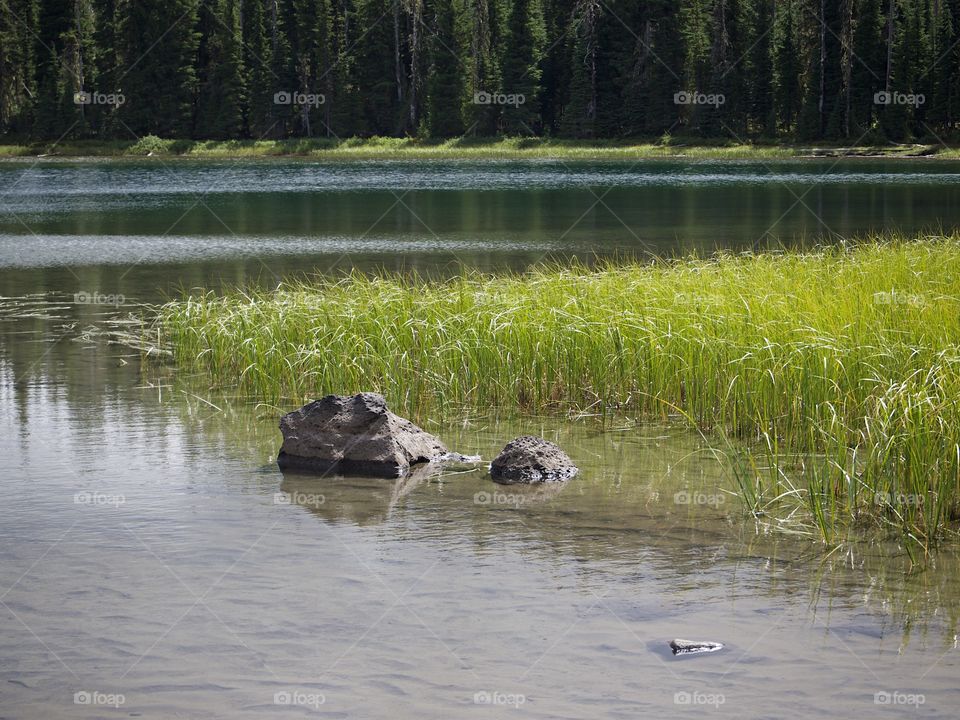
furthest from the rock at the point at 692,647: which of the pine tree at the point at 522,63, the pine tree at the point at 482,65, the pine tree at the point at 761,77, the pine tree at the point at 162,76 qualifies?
the pine tree at the point at 162,76

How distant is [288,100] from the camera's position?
93.1 metres

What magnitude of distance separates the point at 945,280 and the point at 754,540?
6965mm

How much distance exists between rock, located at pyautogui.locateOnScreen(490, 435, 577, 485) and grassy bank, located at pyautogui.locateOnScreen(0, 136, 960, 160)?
2775 inches

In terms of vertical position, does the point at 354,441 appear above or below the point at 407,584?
above

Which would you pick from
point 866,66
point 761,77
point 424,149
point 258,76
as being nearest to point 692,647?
point 866,66

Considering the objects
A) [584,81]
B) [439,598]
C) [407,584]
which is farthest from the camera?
[584,81]

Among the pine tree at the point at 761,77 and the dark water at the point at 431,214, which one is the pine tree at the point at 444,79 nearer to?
the pine tree at the point at 761,77

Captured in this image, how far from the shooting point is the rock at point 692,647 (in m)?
6.45

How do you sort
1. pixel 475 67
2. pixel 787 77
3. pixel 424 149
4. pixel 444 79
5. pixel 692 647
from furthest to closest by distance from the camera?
pixel 475 67
pixel 444 79
pixel 424 149
pixel 787 77
pixel 692 647

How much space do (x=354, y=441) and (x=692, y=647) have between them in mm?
4401

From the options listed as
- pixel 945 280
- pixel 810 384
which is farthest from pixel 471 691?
pixel 945 280

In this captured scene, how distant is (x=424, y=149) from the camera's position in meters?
90.1

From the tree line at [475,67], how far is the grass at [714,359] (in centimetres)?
6912

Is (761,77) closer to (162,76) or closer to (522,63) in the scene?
(522,63)
